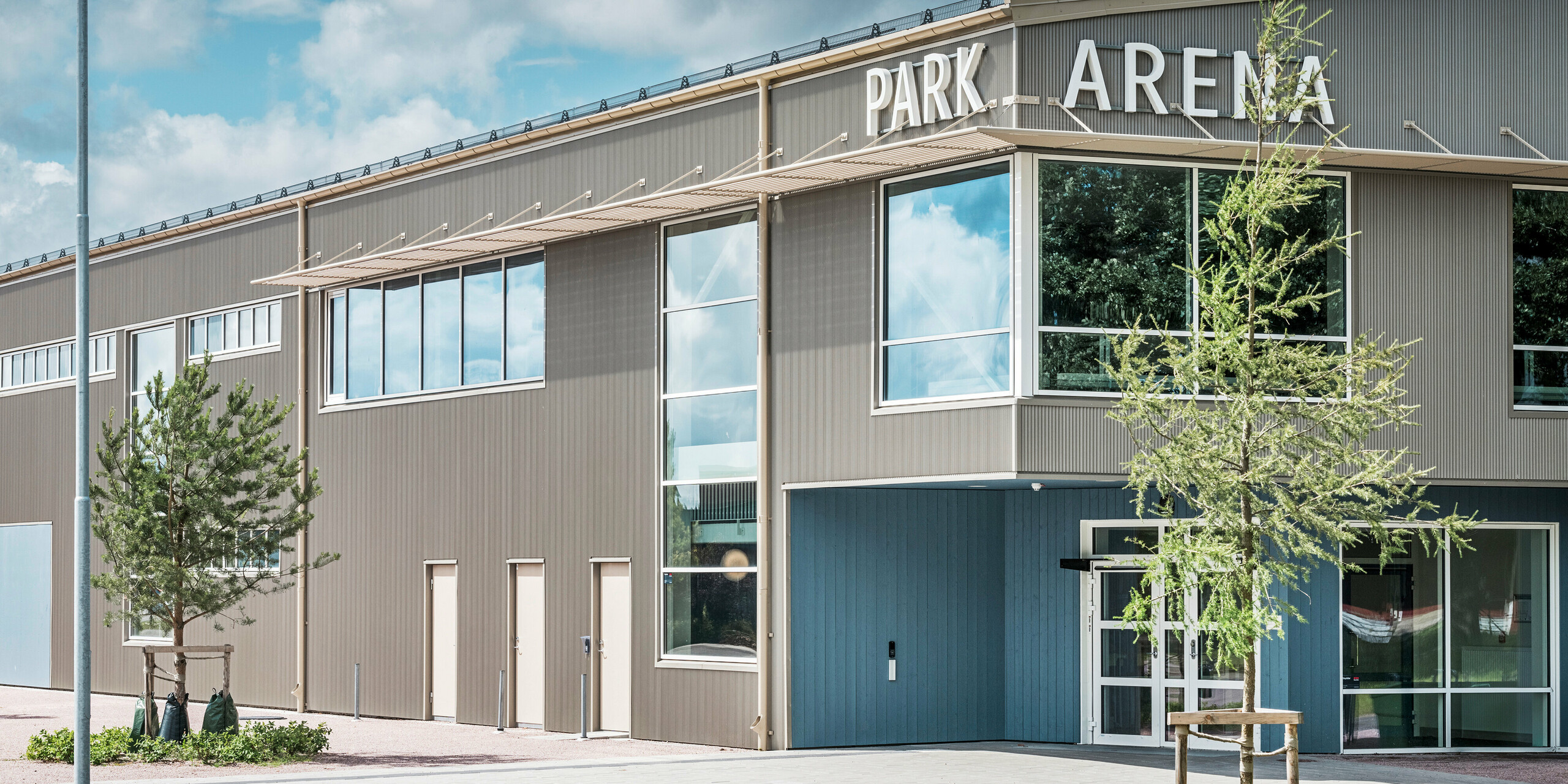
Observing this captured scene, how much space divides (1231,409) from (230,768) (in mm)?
11867

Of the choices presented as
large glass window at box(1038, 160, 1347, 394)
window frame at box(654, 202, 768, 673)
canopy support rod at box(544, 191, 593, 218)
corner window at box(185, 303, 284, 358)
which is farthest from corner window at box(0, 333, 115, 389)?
large glass window at box(1038, 160, 1347, 394)

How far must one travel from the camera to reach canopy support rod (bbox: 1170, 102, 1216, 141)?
56.6 feet

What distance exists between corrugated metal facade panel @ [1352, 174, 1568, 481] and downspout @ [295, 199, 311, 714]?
1579 centimetres

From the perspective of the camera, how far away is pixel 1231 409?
11.4m

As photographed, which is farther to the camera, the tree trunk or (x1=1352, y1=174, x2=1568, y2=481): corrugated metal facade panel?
the tree trunk

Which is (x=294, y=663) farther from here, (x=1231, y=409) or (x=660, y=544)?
(x=1231, y=409)

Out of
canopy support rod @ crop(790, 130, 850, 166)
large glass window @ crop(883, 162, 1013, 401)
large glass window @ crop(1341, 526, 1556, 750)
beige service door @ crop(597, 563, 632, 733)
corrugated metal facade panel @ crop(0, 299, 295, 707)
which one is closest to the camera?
large glass window @ crop(883, 162, 1013, 401)

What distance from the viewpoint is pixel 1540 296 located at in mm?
18859

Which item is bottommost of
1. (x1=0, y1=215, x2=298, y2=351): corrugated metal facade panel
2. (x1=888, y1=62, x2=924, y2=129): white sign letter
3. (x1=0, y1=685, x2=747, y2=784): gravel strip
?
(x1=0, y1=685, x2=747, y2=784): gravel strip

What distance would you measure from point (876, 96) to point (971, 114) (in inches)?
57.4

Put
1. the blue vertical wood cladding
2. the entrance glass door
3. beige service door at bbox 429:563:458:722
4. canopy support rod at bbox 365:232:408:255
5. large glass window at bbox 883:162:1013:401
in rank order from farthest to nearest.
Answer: canopy support rod at bbox 365:232:408:255
beige service door at bbox 429:563:458:722
the blue vertical wood cladding
the entrance glass door
large glass window at bbox 883:162:1013:401

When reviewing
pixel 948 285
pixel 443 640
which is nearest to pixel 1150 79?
pixel 948 285

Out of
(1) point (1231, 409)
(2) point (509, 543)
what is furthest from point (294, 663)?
(1) point (1231, 409)

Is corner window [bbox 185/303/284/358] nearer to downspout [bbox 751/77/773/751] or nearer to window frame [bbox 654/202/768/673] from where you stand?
window frame [bbox 654/202/768/673]
